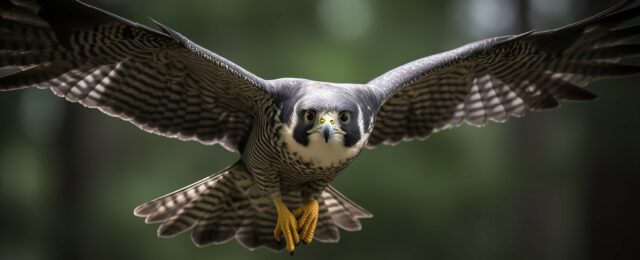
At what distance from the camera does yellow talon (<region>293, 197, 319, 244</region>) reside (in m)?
→ 4.87

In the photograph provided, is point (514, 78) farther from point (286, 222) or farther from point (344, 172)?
point (344, 172)

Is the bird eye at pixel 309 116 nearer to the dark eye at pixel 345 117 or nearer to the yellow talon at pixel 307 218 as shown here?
the dark eye at pixel 345 117

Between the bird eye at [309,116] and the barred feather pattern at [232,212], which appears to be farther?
the barred feather pattern at [232,212]

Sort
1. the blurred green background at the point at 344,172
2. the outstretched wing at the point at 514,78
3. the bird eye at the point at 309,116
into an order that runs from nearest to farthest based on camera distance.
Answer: the bird eye at the point at 309,116, the outstretched wing at the point at 514,78, the blurred green background at the point at 344,172

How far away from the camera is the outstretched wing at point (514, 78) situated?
513cm

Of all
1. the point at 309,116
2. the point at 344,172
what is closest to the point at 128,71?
the point at 309,116

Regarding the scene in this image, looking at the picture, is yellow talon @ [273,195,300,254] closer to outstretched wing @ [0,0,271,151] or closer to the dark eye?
outstretched wing @ [0,0,271,151]

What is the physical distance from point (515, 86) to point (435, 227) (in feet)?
13.5

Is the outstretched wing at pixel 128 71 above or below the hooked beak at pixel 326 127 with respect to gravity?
above

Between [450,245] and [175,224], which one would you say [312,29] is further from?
[175,224]

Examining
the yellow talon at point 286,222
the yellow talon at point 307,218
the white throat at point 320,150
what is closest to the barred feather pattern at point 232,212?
the yellow talon at point 307,218

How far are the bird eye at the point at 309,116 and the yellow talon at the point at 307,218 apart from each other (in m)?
1.00

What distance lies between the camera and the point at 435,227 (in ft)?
31.0

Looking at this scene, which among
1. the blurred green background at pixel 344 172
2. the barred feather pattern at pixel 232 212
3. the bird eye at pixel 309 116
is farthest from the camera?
the blurred green background at pixel 344 172
